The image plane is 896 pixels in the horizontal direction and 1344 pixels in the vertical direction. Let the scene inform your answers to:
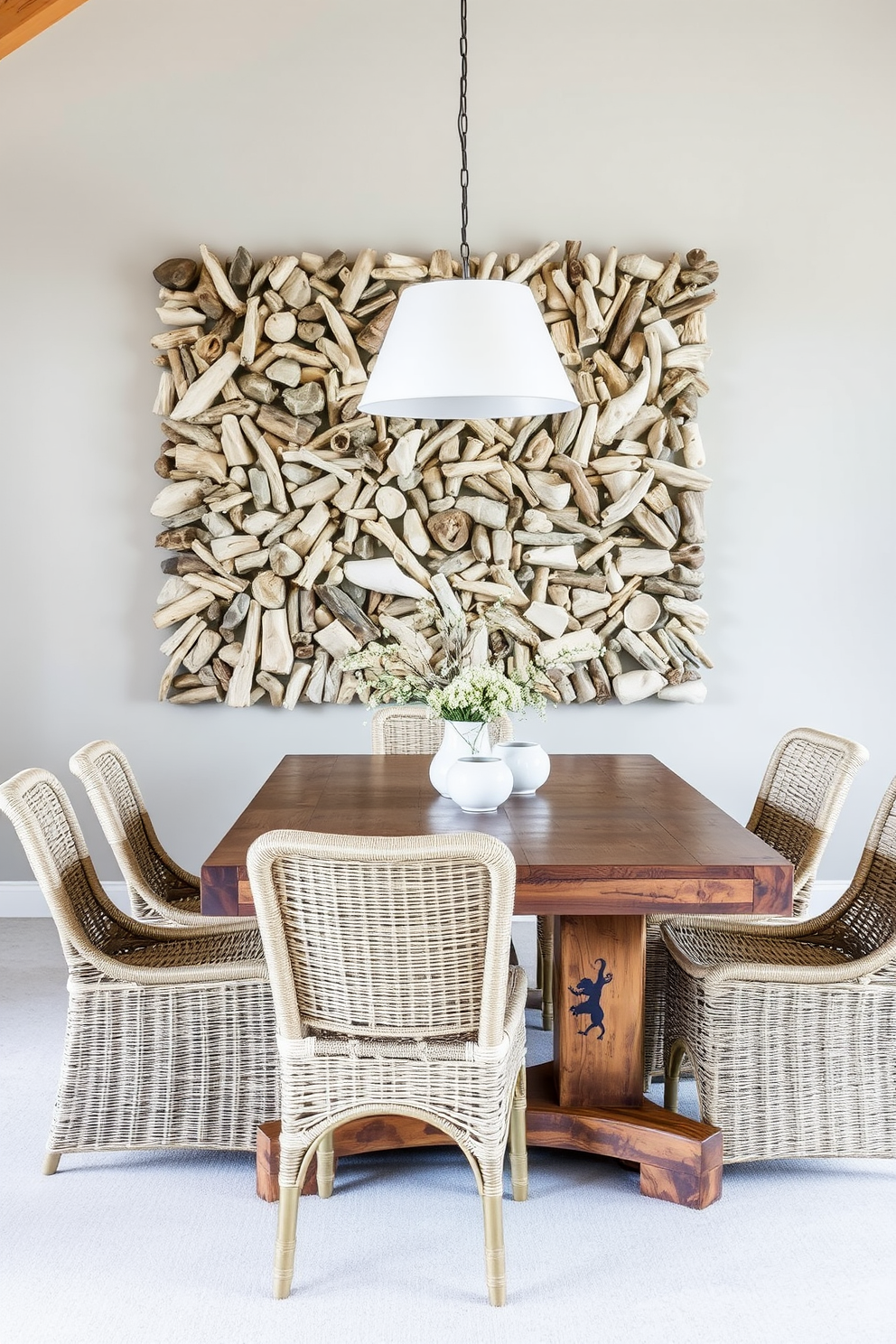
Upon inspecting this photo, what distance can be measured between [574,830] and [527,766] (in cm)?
41

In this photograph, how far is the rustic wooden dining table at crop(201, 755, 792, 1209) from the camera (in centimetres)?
211

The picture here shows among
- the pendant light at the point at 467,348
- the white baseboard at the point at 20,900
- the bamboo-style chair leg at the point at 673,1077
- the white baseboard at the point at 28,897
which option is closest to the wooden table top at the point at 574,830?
the bamboo-style chair leg at the point at 673,1077

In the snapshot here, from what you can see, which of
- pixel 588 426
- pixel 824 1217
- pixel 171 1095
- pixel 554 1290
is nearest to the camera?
pixel 554 1290

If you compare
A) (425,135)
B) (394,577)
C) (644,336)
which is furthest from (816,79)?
(394,577)

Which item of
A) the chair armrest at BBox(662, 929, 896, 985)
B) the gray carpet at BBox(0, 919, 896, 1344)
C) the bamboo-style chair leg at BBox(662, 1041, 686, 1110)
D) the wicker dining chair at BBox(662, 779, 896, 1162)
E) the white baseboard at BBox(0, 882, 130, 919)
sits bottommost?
the white baseboard at BBox(0, 882, 130, 919)

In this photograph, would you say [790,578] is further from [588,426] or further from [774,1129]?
[774,1129]

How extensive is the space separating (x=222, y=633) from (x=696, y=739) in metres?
1.78

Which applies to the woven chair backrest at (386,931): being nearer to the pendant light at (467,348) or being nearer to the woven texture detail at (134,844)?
the woven texture detail at (134,844)

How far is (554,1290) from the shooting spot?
2033mm

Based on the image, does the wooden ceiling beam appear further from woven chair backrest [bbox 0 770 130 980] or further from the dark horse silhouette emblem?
the dark horse silhouette emblem

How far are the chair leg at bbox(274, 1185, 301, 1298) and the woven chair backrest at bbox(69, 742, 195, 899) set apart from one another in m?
0.92

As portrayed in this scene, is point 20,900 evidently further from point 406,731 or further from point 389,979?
point 389,979

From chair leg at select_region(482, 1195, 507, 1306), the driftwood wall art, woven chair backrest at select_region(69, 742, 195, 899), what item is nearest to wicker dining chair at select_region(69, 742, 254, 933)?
woven chair backrest at select_region(69, 742, 195, 899)

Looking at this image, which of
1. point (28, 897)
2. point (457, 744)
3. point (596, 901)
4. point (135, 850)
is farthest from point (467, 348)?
point (28, 897)
